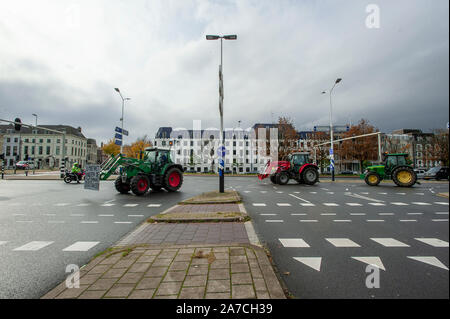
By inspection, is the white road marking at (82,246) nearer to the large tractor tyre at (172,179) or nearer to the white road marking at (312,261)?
the white road marking at (312,261)

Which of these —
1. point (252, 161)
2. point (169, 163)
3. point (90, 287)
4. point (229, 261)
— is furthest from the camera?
point (252, 161)

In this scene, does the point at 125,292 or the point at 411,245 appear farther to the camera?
the point at 411,245

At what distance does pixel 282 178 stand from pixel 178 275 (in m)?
15.4

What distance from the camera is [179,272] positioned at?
92.4 inches

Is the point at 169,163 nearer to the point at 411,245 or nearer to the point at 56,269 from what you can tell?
the point at 56,269

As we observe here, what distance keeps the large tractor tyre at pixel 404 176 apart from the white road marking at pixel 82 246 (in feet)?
61.1

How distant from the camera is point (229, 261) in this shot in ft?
8.64

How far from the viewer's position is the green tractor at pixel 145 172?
10.4m

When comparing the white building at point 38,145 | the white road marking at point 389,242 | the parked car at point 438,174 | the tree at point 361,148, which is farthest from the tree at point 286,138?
the white building at point 38,145

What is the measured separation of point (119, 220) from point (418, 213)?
8686 mm

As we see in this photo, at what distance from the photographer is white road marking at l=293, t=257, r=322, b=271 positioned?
273 centimetres

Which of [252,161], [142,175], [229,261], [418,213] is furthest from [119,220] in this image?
[252,161]

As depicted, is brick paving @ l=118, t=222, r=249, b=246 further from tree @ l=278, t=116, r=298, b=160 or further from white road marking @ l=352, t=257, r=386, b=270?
tree @ l=278, t=116, r=298, b=160
